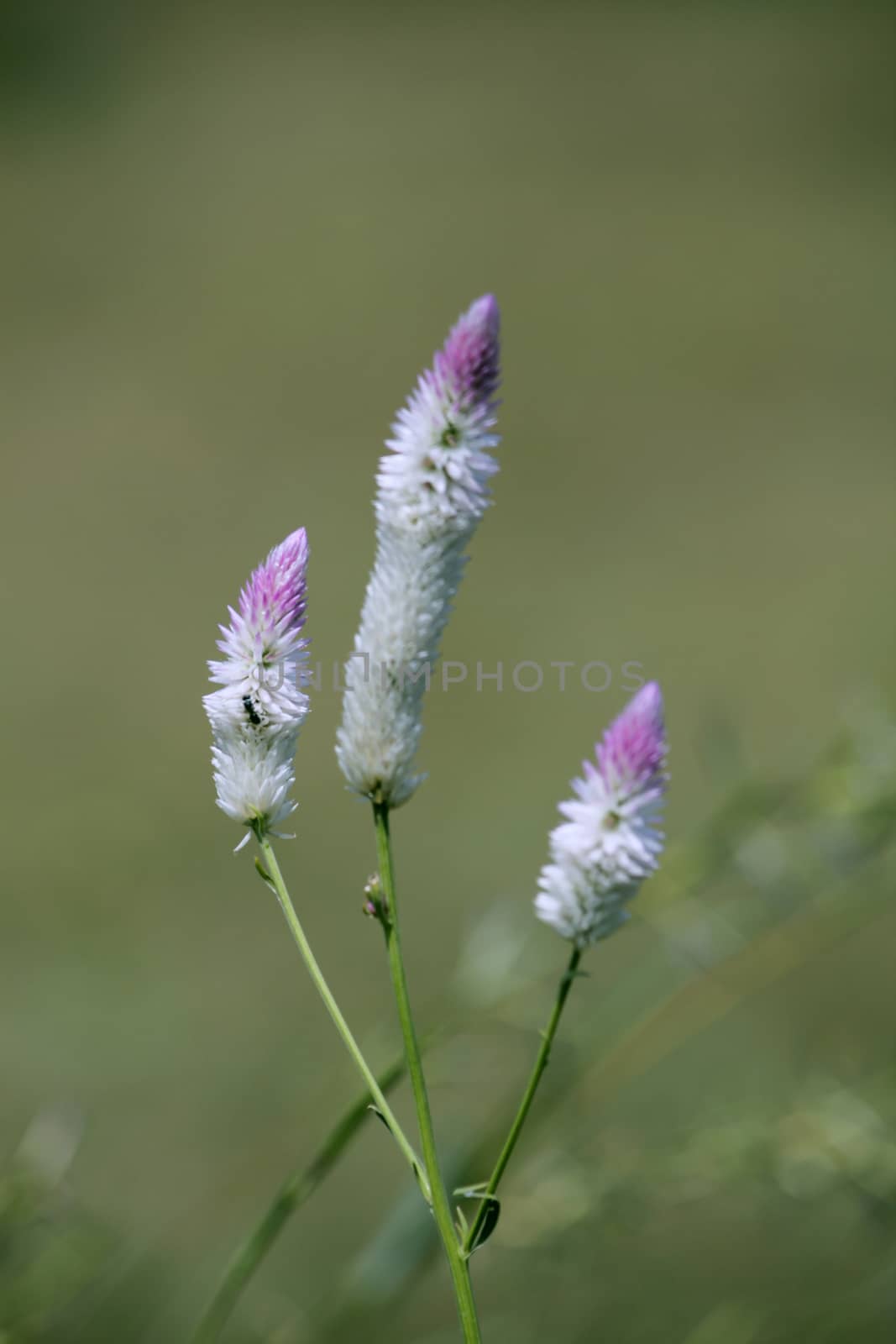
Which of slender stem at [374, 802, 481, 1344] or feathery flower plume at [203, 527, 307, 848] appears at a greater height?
feathery flower plume at [203, 527, 307, 848]

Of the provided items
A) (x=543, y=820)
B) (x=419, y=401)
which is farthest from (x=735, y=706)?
(x=419, y=401)

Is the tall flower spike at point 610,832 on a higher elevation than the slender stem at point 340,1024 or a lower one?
higher

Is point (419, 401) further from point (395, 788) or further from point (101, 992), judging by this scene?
point (101, 992)
